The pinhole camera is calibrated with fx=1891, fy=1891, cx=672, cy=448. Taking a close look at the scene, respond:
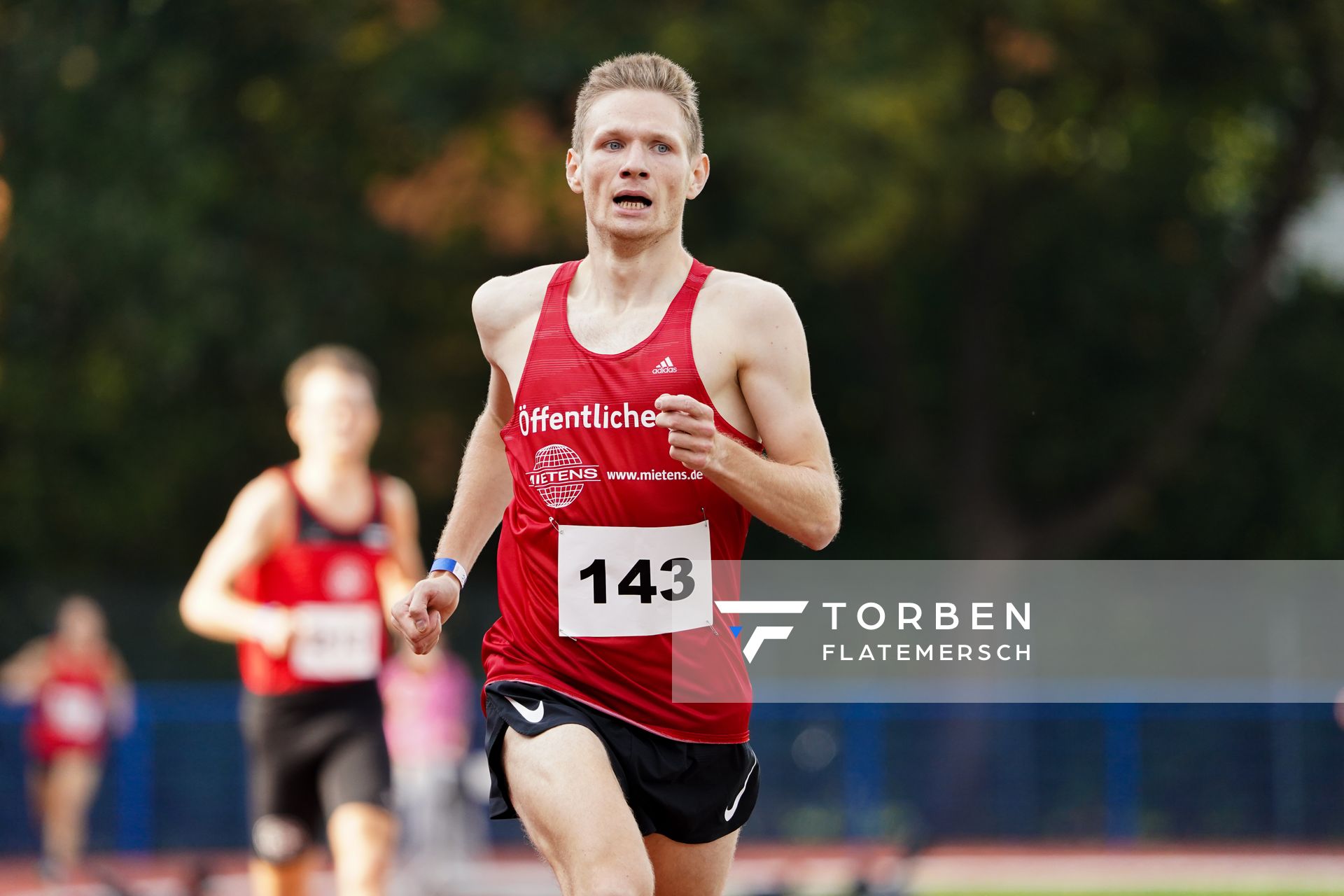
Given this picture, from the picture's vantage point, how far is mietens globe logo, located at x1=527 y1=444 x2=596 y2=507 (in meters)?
4.33

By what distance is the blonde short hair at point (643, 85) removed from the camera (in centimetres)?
443

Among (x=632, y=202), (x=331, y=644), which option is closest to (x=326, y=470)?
(x=331, y=644)

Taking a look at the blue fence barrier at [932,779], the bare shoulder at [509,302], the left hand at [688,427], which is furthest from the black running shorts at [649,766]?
the blue fence barrier at [932,779]

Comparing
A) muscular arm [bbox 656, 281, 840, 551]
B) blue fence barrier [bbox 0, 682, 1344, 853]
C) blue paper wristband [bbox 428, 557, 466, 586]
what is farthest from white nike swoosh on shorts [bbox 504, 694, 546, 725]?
blue fence barrier [bbox 0, 682, 1344, 853]

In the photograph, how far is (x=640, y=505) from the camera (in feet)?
14.2

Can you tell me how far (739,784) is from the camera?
4.47m

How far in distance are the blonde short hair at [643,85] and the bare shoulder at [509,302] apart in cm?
34

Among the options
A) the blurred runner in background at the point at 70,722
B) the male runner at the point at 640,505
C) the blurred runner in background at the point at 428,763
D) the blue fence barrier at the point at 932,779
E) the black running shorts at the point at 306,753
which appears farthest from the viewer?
the blue fence barrier at the point at 932,779

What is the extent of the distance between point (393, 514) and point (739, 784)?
10.1 feet

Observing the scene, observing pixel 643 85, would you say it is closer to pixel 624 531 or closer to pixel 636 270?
pixel 636 270

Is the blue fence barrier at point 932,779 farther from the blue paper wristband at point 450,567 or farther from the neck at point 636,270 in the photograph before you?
the neck at point 636,270

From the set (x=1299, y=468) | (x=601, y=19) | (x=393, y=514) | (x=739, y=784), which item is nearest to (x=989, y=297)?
(x=1299, y=468)

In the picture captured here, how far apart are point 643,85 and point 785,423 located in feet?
2.82

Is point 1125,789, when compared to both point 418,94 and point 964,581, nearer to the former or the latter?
point 964,581
